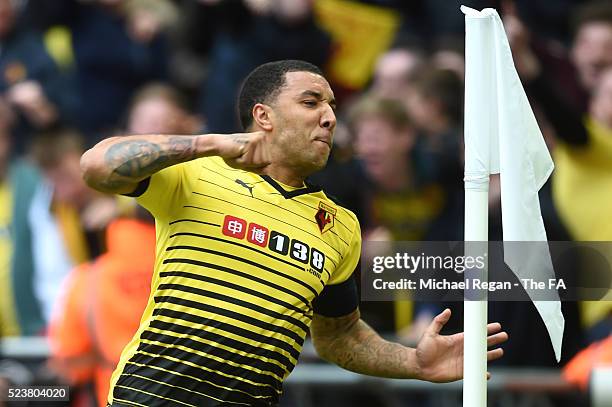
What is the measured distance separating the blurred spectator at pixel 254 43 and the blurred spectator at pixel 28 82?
1410 mm

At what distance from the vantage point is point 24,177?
10.6m

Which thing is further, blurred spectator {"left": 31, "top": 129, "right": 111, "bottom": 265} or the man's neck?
blurred spectator {"left": 31, "top": 129, "right": 111, "bottom": 265}

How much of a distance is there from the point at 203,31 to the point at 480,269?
6.27 m

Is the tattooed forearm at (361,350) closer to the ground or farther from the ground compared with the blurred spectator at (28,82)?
closer to the ground

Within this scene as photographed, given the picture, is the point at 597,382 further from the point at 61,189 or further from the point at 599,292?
the point at 61,189

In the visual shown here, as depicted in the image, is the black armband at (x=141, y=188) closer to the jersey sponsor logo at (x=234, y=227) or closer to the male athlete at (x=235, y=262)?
the male athlete at (x=235, y=262)

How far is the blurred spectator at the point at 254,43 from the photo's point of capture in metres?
10.5

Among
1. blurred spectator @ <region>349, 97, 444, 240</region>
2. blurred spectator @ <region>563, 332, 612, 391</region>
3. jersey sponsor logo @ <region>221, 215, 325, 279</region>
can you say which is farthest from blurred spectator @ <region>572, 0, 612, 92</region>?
jersey sponsor logo @ <region>221, 215, 325, 279</region>

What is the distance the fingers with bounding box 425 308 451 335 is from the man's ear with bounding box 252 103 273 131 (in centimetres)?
114

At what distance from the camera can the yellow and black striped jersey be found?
5520 mm

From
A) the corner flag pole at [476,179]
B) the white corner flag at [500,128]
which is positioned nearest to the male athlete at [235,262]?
the corner flag pole at [476,179]

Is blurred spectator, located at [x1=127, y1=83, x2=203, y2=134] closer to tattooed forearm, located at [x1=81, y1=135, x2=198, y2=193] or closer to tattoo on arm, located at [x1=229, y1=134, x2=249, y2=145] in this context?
tattooed forearm, located at [x1=81, y1=135, x2=198, y2=193]

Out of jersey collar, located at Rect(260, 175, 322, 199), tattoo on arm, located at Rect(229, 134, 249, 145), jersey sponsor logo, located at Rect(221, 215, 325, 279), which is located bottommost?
jersey sponsor logo, located at Rect(221, 215, 325, 279)

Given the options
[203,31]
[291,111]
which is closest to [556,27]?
[203,31]
